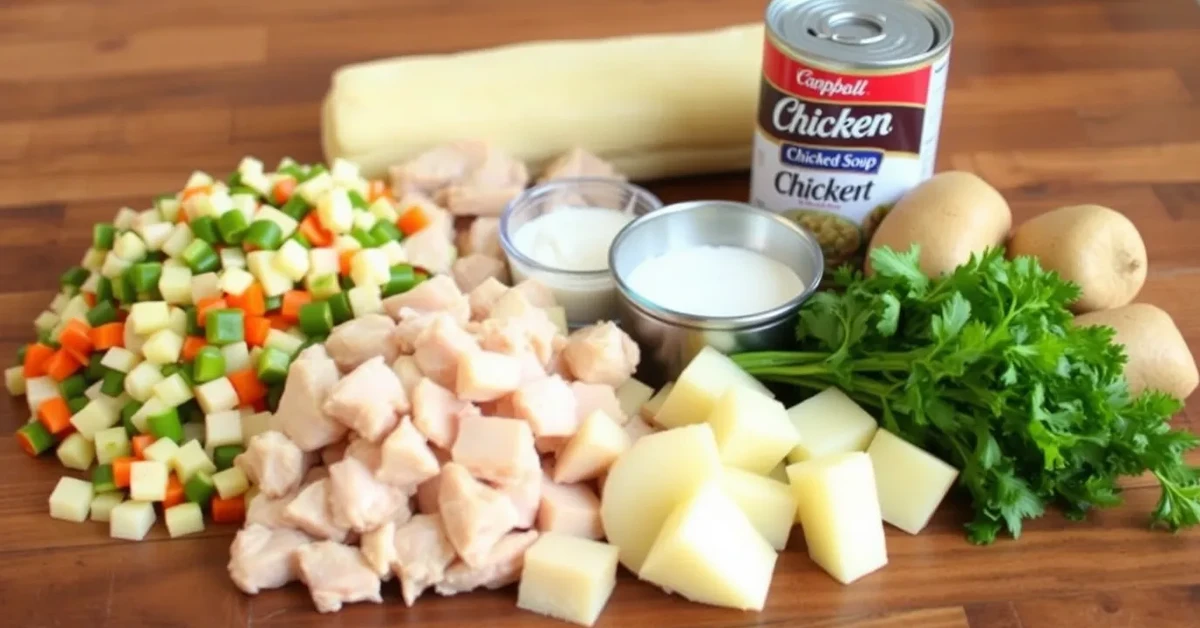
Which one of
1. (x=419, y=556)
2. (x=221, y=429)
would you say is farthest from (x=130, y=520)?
(x=419, y=556)

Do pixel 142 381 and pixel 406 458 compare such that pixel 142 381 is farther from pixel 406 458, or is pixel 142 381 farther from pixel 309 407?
pixel 406 458

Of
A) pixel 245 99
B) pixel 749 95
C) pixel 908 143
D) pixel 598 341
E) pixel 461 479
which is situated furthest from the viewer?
pixel 245 99

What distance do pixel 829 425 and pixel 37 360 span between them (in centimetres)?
112

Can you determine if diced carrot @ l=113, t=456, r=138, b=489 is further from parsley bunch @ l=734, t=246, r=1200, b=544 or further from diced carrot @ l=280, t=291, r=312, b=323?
parsley bunch @ l=734, t=246, r=1200, b=544

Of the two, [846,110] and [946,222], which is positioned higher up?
[846,110]

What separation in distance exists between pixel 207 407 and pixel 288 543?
0.89 ft

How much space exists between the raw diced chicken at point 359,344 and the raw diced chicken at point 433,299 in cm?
5

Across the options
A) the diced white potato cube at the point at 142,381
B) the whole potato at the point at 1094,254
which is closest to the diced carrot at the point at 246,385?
the diced white potato cube at the point at 142,381

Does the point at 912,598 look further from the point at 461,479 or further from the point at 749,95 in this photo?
the point at 749,95

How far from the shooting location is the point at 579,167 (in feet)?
6.68

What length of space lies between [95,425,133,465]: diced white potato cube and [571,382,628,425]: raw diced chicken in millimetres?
608

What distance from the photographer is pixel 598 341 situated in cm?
160

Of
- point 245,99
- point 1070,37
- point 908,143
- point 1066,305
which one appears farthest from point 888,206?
point 245,99

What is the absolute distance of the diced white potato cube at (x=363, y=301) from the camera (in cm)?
175
